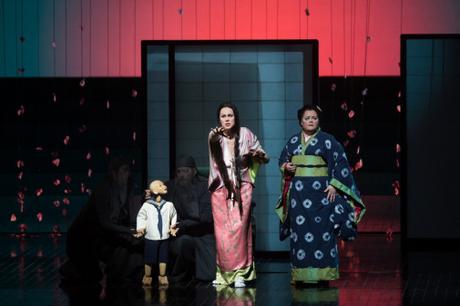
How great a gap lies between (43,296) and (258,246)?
2.72 meters

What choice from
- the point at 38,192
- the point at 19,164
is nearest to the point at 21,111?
the point at 19,164

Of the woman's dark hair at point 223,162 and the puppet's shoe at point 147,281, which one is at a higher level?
the woman's dark hair at point 223,162

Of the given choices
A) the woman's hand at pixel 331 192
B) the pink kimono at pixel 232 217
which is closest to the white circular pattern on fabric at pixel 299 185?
the woman's hand at pixel 331 192

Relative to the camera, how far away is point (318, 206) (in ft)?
37.0

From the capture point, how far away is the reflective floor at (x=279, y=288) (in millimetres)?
10602

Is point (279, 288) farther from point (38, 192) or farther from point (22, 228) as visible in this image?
point (38, 192)

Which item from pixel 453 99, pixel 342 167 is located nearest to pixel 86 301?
pixel 342 167

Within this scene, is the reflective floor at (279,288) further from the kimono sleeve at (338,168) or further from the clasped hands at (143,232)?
the kimono sleeve at (338,168)

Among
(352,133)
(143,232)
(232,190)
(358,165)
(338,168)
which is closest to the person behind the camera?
(338,168)

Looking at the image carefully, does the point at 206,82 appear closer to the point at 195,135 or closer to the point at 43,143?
the point at 195,135

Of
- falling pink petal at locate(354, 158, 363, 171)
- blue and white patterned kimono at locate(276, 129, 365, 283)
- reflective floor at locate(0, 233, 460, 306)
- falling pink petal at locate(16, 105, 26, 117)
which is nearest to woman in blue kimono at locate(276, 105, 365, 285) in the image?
blue and white patterned kimono at locate(276, 129, 365, 283)

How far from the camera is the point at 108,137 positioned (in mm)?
16484

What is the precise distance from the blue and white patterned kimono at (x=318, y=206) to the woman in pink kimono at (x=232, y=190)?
11.3 inches

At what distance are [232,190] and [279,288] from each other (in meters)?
0.79
